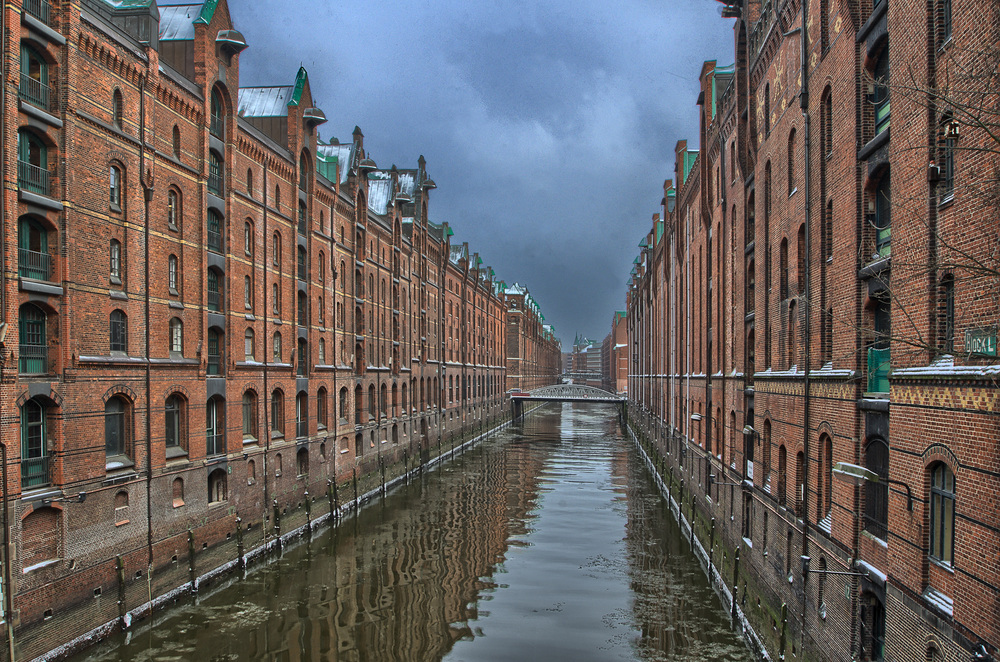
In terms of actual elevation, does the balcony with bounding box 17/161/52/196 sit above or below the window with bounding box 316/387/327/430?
above

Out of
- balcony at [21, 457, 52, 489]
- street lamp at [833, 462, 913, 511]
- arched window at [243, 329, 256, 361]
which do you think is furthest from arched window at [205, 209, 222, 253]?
street lamp at [833, 462, 913, 511]

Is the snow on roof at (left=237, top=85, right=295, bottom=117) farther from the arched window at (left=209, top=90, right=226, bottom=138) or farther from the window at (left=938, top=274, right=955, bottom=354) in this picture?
the window at (left=938, top=274, right=955, bottom=354)

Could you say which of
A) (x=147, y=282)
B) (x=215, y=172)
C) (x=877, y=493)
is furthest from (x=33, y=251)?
(x=877, y=493)

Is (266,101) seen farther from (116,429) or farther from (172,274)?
(116,429)

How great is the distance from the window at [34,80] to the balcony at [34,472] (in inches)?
296

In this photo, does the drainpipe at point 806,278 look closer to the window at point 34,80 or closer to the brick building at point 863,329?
the brick building at point 863,329

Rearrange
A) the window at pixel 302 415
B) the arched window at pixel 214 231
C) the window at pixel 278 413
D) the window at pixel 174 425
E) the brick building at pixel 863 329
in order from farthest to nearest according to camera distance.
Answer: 1. the window at pixel 302 415
2. the window at pixel 278 413
3. the arched window at pixel 214 231
4. the window at pixel 174 425
5. the brick building at pixel 863 329

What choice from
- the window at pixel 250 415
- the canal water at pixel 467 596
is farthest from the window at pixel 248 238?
the canal water at pixel 467 596

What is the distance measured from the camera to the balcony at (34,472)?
50.6 ft

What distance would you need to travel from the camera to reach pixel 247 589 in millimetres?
21016

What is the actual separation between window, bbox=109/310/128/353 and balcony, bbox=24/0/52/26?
6.73m

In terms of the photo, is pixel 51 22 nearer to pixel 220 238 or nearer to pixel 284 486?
pixel 220 238

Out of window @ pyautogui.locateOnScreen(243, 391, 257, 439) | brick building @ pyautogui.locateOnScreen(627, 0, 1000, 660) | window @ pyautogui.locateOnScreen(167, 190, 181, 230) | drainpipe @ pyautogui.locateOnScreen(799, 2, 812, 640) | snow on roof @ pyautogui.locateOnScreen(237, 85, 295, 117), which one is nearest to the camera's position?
brick building @ pyautogui.locateOnScreen(627, 0, 1000, 660)

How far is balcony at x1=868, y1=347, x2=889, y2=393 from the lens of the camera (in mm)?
12094
